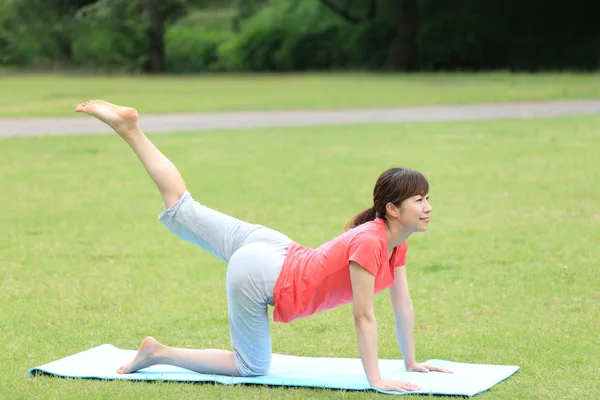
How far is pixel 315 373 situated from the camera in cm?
450

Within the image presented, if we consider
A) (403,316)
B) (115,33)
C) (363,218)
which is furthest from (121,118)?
(115,33)

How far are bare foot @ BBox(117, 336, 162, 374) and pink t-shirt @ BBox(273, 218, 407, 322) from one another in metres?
0.60

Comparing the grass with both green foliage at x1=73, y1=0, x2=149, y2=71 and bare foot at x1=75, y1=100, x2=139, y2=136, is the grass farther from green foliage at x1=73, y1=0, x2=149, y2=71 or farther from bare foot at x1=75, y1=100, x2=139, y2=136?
bare foot at x1=75, y1=100, x2=139, y2=136

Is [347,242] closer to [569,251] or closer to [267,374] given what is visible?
[267,374]

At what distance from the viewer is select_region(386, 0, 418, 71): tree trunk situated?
30.9 m

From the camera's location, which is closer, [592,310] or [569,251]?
[592,310]

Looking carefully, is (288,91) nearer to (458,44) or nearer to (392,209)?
(458,44)

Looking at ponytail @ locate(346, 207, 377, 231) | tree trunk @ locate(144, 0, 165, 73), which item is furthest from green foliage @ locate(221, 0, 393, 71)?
ponytail @ locate(346, 207, 377, 231)

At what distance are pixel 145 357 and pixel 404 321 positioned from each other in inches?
48.2

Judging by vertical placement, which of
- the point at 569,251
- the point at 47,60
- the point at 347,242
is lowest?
the point at 47,60

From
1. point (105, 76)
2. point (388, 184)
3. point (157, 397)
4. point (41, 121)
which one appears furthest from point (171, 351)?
point (105, 76)

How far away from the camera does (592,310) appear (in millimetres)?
5688

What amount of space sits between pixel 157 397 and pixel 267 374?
55cm

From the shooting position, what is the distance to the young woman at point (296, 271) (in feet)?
13.6
